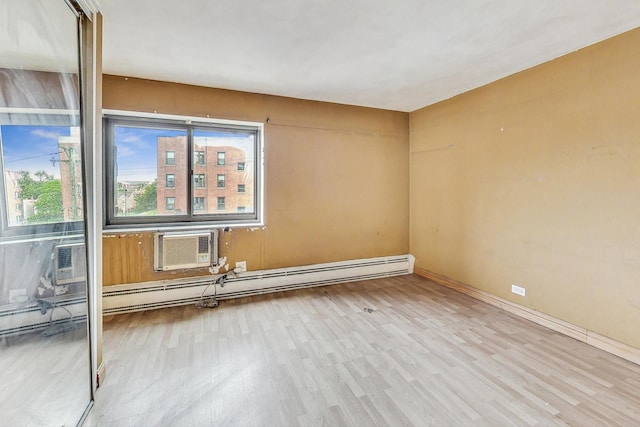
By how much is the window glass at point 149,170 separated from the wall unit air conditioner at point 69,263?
169 centimetres

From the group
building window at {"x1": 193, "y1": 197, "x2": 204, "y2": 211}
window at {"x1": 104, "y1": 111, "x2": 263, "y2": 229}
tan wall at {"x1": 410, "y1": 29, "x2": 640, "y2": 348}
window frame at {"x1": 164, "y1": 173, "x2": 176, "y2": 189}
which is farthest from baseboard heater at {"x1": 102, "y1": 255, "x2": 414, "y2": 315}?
window frame at {"x1": 164, "y1": 173, "x2": 176, "y2": 189}

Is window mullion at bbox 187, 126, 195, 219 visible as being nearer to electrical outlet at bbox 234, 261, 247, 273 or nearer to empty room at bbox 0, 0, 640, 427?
empty room at bbox 0, 0, 640, 427

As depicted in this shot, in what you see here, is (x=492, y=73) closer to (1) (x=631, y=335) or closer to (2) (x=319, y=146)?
(2) (x=319, y=146)

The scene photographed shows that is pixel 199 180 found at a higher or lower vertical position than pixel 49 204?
higher

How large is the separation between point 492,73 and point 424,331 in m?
2.62

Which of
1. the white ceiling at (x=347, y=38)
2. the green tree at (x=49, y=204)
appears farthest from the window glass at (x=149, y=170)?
the green tree at (x=49, y=204)

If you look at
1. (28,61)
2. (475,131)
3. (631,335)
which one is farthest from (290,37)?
(631,335)

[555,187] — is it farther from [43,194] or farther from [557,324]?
[43,194]

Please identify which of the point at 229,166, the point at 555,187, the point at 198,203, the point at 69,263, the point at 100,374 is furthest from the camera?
the point at 229,166

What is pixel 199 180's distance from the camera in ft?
11.1

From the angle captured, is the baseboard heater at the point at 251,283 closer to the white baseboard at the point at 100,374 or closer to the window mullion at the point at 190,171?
the window mullion at the point at 190,171

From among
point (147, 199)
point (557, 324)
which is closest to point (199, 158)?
point (147, 199)

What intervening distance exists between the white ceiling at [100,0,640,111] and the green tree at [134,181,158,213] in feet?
3.83

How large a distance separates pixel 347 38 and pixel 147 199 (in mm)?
2642
